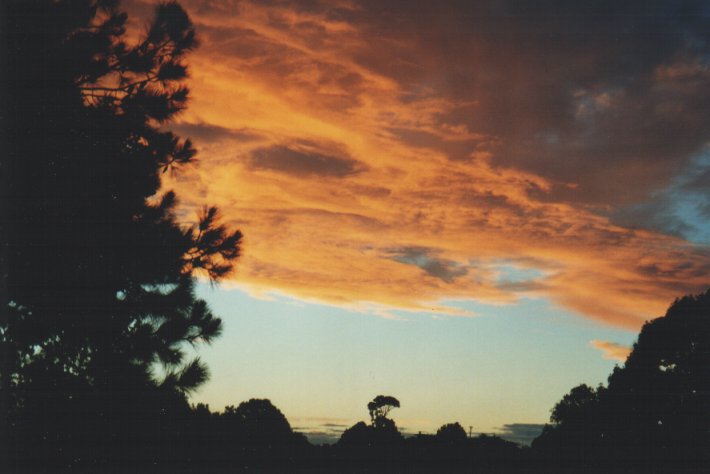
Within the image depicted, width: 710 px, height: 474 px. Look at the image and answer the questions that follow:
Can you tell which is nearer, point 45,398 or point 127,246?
point 45,398

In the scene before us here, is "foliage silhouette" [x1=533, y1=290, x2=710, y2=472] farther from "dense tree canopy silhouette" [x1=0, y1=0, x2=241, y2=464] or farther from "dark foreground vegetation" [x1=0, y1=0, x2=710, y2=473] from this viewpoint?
"dense tree canopy silhouette" [x1=0, y1=0, x2=241, y2=464]

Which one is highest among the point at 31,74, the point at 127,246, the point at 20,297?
the point at 31,74

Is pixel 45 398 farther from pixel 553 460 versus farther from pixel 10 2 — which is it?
pixel 553 460

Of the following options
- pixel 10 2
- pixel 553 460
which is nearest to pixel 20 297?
pixel 10 2

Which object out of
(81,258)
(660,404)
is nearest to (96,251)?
(81,258)

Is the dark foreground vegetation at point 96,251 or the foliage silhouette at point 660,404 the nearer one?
the dark foreground vegetation at point 96,251

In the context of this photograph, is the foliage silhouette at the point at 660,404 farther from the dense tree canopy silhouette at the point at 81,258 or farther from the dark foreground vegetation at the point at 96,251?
the dense tree canopy silhouette at the point at 81,258

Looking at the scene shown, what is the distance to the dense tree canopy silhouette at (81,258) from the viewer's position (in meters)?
7.44

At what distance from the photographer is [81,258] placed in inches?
310

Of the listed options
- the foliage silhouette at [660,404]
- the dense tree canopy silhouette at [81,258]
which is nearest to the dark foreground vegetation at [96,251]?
the dense tree canopy silhouette at [81,258]

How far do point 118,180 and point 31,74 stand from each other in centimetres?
173

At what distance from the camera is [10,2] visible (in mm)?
7941

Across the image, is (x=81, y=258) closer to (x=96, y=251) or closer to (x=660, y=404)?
(x=96, y=251)

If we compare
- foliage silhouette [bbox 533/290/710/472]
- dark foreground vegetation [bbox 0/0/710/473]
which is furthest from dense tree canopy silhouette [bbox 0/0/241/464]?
foliage silhouette [bbox 533/290/710/472]
